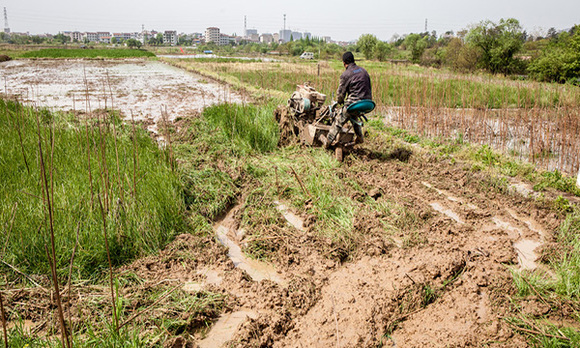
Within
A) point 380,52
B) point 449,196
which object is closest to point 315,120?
point 449,196

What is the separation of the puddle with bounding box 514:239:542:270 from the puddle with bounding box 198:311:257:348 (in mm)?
2577

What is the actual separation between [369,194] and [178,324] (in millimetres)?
2935

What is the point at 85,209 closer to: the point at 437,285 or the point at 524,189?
the point at 437,285

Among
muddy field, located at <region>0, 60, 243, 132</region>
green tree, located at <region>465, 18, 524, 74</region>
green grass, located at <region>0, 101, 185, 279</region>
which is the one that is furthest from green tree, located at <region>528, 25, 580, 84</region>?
green grass, located at <region>0, 101, 185, 279</region>

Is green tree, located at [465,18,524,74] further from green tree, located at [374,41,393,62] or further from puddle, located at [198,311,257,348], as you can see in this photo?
puddle, located at [198,311,257,348]

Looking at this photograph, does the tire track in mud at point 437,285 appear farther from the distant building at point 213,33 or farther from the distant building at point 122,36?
the distant building at point 213,33

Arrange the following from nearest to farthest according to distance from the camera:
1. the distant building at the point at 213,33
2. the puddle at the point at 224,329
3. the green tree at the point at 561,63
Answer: the puddle at the point at 224,329
the green tree at the point at 561,63
the distant building at the point at 213,33

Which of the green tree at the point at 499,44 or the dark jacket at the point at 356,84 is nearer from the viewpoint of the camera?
the dark jacket at the point at 356,84

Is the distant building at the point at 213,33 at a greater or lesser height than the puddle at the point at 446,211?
greater

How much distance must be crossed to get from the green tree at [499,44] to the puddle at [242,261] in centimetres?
3068

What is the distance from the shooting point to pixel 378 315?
→ 104 inches

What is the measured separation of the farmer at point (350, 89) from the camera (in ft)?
17.4

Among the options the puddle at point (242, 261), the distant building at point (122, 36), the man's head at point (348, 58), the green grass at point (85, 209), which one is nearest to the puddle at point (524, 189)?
the man's head at point (348, 58)

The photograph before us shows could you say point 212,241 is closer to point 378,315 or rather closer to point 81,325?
point 81,325
